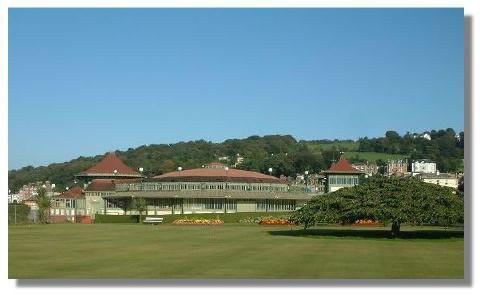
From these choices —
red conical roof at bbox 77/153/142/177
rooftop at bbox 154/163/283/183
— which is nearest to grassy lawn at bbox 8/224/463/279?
rooftop at bbox 154/163/283/183

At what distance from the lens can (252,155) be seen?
117 metres

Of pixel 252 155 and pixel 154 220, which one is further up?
pixel 252 155

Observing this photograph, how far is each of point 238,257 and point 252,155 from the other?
306ft

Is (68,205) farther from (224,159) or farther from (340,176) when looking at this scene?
(224,159)

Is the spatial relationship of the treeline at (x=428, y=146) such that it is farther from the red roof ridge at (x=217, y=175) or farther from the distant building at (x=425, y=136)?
the red roof ridge at (x=217, y=175)

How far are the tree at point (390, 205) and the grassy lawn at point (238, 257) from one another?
108 centimetres

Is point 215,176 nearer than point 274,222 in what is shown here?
No

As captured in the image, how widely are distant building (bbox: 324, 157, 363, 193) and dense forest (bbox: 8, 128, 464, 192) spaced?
67.2 feet

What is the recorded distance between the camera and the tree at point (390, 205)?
110 feet

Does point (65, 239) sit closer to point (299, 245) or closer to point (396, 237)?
point (299, 245)

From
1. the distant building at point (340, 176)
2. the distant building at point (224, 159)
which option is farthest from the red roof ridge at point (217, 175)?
the distant building at point (224, 159)

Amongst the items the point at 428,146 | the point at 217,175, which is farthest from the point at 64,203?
the point at 428,146
